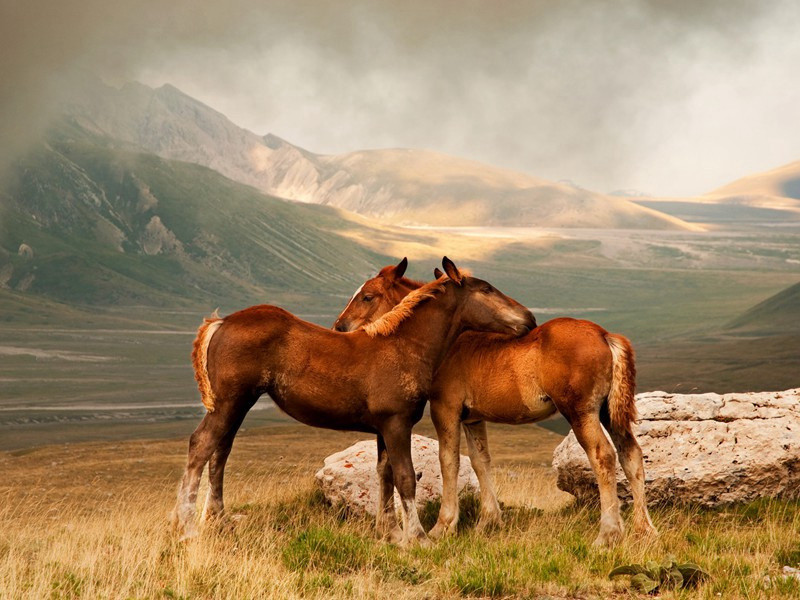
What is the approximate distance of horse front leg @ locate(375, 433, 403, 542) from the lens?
1051 cm

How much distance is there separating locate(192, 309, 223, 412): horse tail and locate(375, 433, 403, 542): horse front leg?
6.43ft

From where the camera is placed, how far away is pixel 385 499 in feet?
35.3

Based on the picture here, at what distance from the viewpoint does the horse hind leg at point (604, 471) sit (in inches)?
396

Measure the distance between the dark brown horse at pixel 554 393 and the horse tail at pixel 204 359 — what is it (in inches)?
74.4

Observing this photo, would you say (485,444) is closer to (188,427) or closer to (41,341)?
(188,427)

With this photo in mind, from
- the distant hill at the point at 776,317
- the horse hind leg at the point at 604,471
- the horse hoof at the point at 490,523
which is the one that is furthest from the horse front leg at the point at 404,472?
the distant hill at the point at 776,317

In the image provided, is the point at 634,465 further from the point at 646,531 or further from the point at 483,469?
the point at 483,469

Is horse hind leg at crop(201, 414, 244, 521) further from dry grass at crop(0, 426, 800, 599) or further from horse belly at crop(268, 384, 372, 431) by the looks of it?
horse belly at crop(268, 384, 372, 431)

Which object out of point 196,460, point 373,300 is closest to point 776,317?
point 373,300

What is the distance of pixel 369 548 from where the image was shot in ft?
31.0

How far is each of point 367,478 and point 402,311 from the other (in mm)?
3499

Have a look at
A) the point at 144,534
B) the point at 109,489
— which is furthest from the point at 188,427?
the point at 144,534

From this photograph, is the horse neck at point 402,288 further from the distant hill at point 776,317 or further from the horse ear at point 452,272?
the distant hill at point 776,317

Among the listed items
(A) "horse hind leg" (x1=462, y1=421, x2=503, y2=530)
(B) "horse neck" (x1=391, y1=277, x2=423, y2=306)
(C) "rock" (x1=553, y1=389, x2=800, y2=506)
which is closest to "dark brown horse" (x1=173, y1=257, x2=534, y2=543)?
(B) "horse neck" (x1=391, y1=277, x2=423, y2=306)
